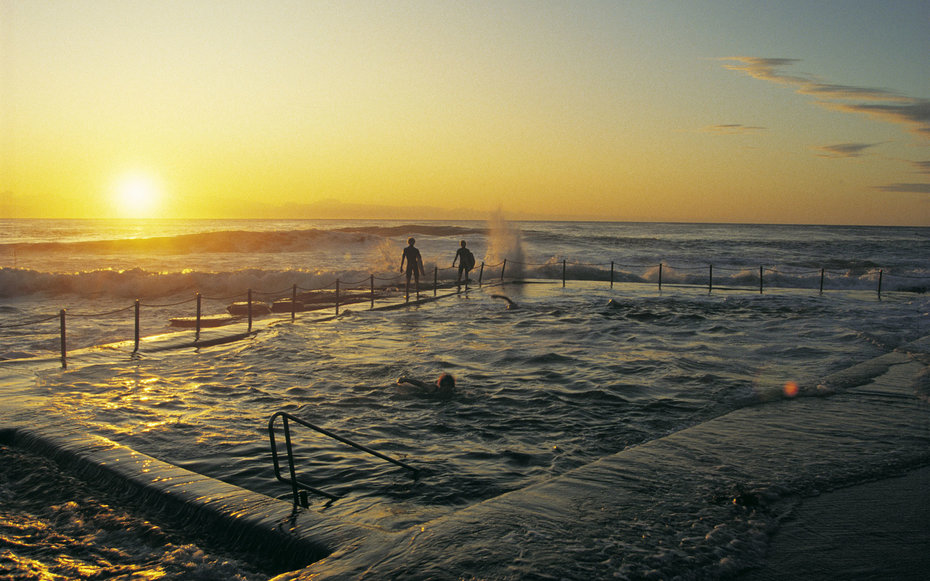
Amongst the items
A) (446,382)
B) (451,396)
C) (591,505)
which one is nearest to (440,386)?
(446,382)

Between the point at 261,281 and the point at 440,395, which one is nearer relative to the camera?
the point at 440,395

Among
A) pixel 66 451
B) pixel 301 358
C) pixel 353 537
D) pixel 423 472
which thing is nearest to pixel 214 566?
pixel 353 537

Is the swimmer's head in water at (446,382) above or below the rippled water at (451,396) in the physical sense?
above

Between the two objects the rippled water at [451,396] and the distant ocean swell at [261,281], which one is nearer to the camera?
the rippled water at [451,396]

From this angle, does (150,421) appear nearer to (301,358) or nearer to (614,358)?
(301,358)

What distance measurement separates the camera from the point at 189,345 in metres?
12.9

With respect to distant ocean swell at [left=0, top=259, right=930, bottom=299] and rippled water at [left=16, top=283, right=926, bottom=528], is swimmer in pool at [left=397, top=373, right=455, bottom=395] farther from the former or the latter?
distant ocean swell at [left=0, top=259, right=930, bottom=299]

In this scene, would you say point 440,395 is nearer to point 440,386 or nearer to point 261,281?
point 440,386

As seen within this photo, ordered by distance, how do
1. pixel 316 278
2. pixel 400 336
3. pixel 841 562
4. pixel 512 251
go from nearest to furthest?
pixel 841 562 < pixel 400 336 < pixel 316 278 < pixel 512 251

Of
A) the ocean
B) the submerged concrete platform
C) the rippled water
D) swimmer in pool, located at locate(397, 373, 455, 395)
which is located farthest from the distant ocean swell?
the submerged concrete platform

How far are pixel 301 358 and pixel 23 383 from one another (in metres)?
4.00

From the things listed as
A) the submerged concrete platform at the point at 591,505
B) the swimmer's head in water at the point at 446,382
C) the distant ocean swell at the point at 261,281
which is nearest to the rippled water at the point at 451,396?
the swimmer's head in water at the point at 446,382

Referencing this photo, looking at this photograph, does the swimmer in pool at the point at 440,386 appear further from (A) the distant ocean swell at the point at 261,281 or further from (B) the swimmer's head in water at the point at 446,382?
(A) the distant ocean swell at the point at 261,281

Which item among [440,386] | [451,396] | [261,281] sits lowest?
[261,281]
